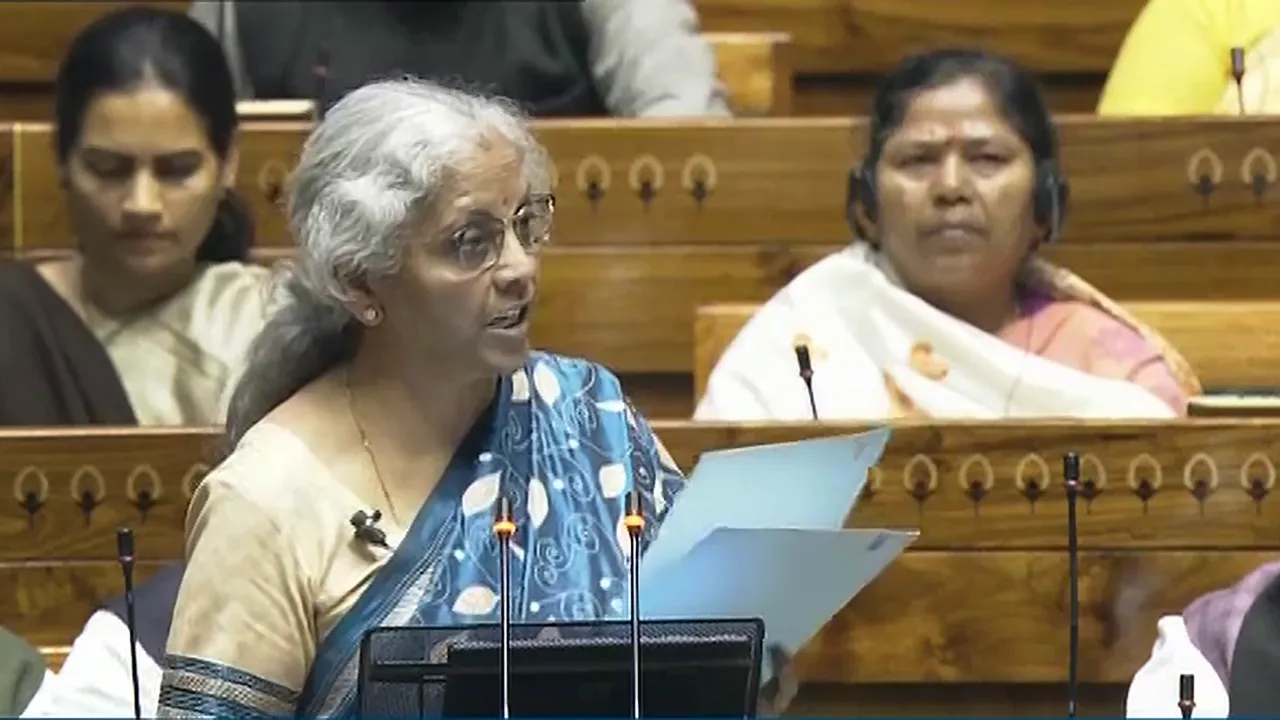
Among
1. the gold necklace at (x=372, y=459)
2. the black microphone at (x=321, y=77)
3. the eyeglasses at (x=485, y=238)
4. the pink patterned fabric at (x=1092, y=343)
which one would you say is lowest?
the gold necklace at (x=372, y=459)

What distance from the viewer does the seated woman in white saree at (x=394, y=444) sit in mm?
1326

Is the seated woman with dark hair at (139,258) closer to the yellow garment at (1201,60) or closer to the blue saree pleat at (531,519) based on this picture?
the blue saree pleat at (531,519)

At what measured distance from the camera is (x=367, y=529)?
135cm

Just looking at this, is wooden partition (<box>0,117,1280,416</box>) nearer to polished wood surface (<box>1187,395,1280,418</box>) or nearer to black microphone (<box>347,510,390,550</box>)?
polished wood surface (<box>1187,395,1280,418</box>)

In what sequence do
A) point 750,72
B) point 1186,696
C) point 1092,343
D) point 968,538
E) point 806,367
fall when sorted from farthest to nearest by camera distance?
point 750,72, point 1092,343, point 806,367, point 968,538, point 1186,696

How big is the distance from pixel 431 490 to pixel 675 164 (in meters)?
0.88

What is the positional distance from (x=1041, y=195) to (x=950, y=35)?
0.61 meters

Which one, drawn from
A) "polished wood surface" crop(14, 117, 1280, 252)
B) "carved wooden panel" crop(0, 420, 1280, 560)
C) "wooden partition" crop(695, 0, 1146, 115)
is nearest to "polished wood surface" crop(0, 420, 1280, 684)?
"carved wooden panel" crop(0, 420, 1280, 560)

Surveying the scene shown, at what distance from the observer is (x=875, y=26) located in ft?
8.73

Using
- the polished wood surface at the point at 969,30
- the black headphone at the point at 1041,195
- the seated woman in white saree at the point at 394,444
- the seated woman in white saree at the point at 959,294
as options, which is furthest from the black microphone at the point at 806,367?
the polished wood surface at the point at 969,30

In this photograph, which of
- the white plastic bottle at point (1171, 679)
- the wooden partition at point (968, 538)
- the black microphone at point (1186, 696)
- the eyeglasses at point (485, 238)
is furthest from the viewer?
the wooden partition at point (968, 538)

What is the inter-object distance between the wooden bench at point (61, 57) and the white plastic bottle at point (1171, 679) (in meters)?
1.05

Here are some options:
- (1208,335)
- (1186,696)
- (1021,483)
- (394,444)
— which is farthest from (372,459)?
(1208,335)

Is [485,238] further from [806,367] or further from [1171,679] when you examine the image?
[806,367]
